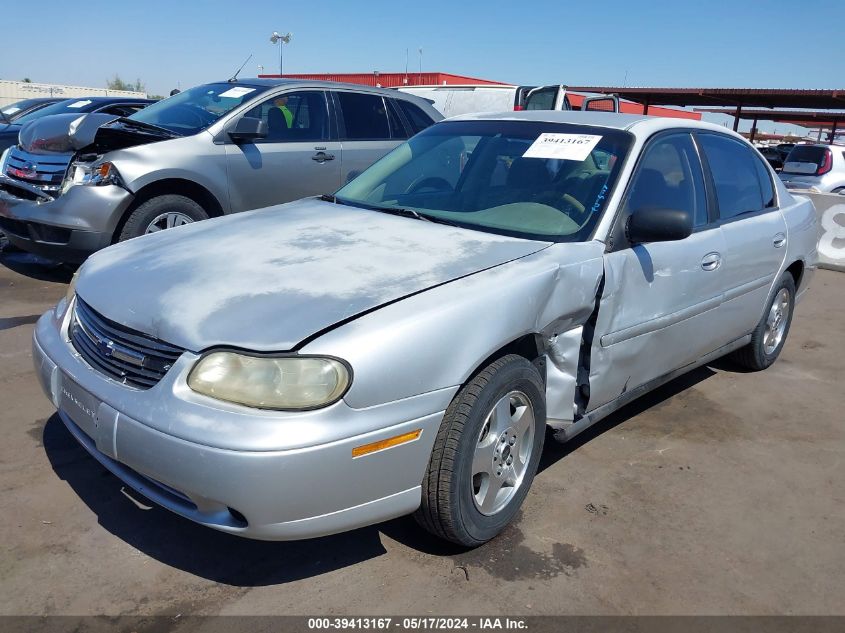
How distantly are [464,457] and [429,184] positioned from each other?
1733 millimetres

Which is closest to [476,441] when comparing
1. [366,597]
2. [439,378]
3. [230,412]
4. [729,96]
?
[439,378]

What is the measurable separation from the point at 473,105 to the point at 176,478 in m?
13.8

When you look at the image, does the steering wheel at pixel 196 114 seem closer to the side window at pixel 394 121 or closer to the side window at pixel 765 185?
the side window at pixel 394 121

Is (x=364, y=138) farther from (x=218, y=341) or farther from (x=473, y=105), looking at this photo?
(x=473, y=105)

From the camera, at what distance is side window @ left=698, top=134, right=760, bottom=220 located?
13.1 feet

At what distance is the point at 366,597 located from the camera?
244 cm

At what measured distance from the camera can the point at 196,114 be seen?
247 inches

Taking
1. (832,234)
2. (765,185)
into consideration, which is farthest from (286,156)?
(832,234)

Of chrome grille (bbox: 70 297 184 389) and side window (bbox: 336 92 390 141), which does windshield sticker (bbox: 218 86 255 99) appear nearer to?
side window (bbox: 336 92 390 141)

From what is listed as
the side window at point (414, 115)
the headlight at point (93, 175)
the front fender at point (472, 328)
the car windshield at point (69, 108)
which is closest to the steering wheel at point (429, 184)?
the front fender at point (472, 328)

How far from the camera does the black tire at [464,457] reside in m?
2.42

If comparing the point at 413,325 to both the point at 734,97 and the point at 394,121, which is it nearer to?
the point at 394,121

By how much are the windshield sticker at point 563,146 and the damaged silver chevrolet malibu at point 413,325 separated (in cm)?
1

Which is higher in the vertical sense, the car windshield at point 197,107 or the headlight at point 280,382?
the car windshield at point 197,107
